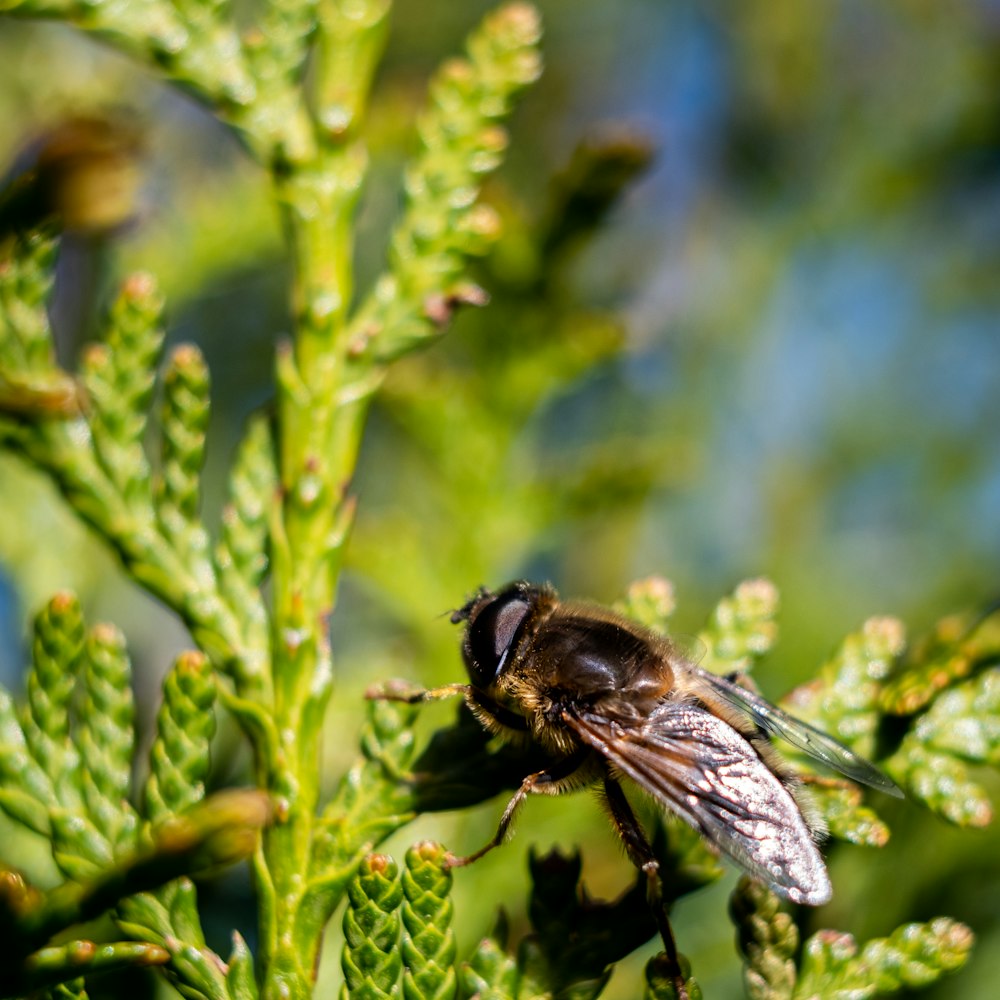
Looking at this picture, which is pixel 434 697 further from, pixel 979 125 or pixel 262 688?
pixel 979 125

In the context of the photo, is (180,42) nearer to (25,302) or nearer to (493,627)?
(25,302)

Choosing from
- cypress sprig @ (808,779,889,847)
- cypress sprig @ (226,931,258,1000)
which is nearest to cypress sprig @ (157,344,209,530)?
cypress sprig @ (226,931,258,1000)

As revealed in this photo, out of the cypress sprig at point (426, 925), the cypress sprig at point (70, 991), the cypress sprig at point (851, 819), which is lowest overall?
the cypress sprig at point (851, 819)

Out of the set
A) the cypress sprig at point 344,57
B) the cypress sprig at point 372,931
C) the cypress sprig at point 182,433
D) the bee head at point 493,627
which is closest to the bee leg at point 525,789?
the bee head at point 493,627

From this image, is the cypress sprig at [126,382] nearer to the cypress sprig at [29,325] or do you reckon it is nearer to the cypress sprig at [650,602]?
the cypress sprig at [29,325]

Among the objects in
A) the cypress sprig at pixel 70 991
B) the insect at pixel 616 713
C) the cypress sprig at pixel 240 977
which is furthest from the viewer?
the insect at pixel 616 713

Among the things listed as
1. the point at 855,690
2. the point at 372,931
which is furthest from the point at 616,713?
the point at 372,931

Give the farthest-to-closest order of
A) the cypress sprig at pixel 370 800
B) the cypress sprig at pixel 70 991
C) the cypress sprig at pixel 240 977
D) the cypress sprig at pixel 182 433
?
the cypress sprig at pixel 182 433, the cypress sprig at pixel 370 800, the cypress sprig at pixel 240 977, the cypress sprig at pixel 70 991
